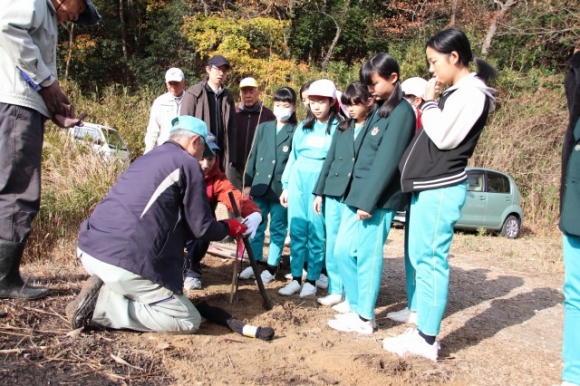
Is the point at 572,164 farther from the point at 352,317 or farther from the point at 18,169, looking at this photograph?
the point at 18,169

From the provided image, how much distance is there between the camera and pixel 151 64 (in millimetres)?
21562

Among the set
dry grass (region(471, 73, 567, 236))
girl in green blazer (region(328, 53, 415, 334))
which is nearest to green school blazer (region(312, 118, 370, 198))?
girl in green blazer (region(328, 53, 415, 334))

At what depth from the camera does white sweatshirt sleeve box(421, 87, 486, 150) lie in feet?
9.82

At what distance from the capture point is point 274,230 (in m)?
5.00

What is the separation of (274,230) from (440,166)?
86.9 inches

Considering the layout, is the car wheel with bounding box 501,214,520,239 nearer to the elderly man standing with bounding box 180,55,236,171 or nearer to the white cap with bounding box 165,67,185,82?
the elderly man standing with bounding box 180,55,236,171

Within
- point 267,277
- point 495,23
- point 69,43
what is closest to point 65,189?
point 267,277

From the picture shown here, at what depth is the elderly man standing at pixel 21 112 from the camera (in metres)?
3.19

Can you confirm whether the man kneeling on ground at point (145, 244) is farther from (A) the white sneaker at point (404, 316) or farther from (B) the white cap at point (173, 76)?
(B) the white cap at point (173, 76)

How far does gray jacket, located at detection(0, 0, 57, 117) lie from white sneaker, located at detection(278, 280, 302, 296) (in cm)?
232

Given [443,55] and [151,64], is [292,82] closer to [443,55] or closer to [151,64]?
[151,64]

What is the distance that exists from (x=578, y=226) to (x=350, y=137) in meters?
1.84

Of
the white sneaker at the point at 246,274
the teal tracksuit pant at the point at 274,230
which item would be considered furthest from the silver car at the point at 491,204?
the white sneaker at the point at 246,274

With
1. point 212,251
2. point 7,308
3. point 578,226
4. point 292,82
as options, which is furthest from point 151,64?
point 578,226
